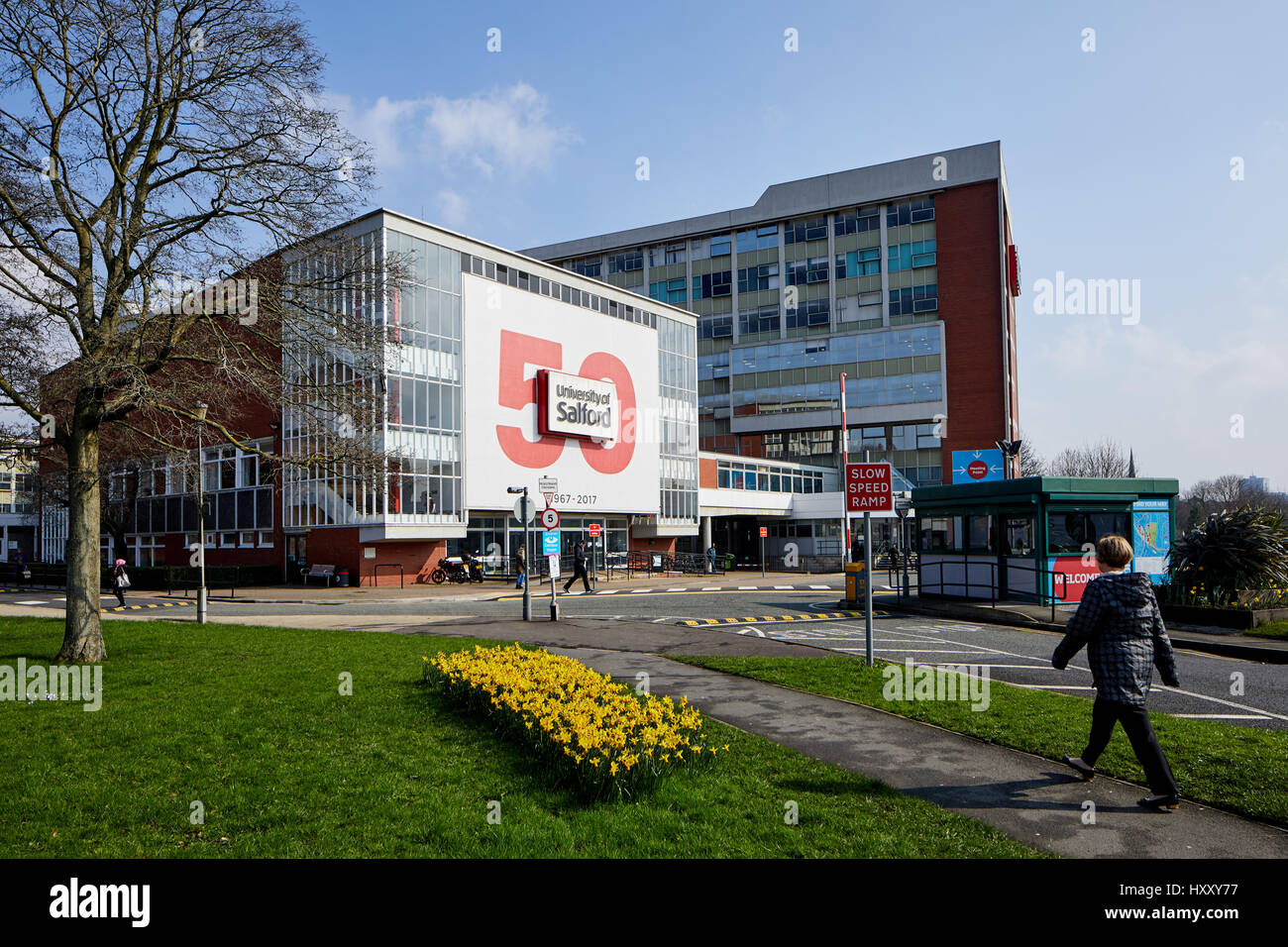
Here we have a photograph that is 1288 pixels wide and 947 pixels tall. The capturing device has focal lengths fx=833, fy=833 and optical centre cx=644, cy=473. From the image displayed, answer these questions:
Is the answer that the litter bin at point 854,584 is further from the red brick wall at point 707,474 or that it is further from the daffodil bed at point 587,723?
the red brick wall at point 707,474

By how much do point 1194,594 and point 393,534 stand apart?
29213 mm

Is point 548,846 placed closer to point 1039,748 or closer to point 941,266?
point 1039,748

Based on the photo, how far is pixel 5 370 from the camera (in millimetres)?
12625

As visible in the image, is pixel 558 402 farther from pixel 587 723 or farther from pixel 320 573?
pixel 587 723

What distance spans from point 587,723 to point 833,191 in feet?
229

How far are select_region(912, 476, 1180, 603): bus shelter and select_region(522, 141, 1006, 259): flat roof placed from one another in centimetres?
4969

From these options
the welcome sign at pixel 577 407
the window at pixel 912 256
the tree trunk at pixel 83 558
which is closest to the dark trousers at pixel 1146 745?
the tree trunk at pixel 83 558

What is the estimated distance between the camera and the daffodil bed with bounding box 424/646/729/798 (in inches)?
241

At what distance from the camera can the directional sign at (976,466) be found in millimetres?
37875

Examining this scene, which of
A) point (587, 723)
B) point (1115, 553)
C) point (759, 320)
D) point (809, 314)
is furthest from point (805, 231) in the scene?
point (587, 723)

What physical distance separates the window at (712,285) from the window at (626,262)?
6375mm

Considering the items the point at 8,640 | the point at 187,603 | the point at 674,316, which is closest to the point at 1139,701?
the point at 8,640

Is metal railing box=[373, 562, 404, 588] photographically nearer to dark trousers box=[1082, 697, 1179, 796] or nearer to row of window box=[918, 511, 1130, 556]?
row of window box=[918, 511, 1130, 556]

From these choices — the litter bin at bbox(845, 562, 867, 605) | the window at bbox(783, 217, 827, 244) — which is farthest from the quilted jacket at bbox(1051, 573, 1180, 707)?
the window at bbox(783, 217, 827, 244)
